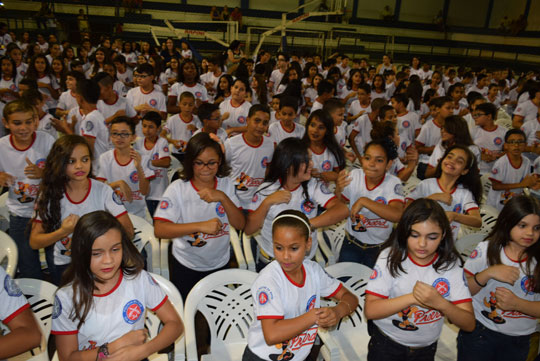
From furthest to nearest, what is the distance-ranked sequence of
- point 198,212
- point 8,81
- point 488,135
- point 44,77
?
point 44,77 < point 8,81 < point 488,135 < point 198,212

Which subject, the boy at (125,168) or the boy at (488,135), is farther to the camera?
the boy at (488,135)

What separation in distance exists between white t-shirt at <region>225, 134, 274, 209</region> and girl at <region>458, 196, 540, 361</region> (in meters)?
2.29

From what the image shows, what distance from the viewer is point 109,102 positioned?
5.25 m

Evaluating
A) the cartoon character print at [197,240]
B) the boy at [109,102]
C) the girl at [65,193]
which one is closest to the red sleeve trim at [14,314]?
the girl at [65,193]

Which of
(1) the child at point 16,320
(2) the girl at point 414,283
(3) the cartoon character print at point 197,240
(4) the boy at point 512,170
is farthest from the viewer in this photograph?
(4) the boy at point 512,170

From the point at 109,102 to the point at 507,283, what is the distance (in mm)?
4787

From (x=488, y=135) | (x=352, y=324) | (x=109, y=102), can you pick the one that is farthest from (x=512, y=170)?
(x=109, y=102)

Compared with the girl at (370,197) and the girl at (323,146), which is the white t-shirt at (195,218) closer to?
the girl at (370,197)

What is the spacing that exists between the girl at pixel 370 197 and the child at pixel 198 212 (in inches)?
35.9

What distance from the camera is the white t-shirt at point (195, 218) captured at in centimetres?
288

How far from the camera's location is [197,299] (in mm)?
2584

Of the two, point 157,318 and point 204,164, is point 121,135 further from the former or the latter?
point 157,318

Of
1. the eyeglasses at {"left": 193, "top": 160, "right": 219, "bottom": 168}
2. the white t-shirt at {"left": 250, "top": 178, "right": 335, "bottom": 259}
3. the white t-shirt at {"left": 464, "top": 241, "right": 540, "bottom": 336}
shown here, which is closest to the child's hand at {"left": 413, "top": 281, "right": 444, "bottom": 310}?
the white t-shirt at {"left": 464, "top": 241, "right": 540, "bottom": 336}

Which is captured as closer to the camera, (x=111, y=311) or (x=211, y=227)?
(x=111, y=311)
